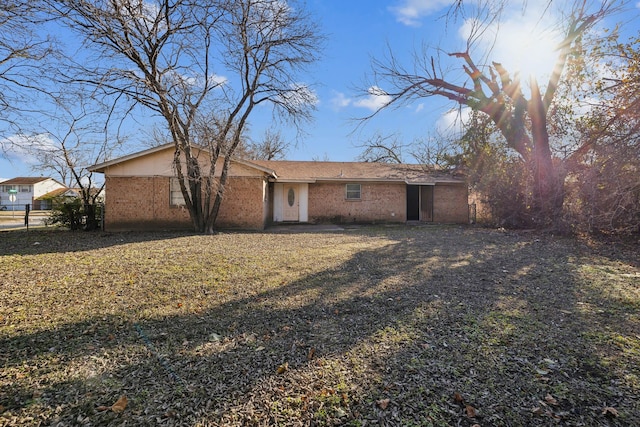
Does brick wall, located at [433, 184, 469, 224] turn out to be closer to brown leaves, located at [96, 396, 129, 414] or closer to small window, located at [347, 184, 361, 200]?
small window, located at [347, 184, 361, 200]

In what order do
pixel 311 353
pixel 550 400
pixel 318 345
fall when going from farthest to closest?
pixel 318 345 → pixel 311 353 → pixel 550 400

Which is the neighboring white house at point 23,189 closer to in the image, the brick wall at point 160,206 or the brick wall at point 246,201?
the brick wall at point 160,206

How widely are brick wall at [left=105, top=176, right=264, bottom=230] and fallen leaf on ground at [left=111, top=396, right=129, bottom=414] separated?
36.6 feet

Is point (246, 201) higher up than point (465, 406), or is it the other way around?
point (246, 201)

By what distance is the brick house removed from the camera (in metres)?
12.8

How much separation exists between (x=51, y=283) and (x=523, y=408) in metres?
6.19

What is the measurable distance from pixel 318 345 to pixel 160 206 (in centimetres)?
1202

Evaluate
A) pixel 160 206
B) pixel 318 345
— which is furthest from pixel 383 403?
pixel 160 206

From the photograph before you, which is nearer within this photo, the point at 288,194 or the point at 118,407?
the point at 118,407

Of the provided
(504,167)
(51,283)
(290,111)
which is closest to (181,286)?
(51,283)

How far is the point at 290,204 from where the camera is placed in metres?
16.1

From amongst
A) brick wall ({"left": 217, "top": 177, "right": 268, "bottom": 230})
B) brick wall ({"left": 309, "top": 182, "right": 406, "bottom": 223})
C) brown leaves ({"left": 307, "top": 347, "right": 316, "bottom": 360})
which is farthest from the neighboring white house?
brown leaves ({"left": 307, "top": 347, "right": 316, "bottom": 360})

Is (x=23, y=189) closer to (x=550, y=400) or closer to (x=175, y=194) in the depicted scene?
(x=175, y=194)

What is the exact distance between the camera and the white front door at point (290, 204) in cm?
1609
